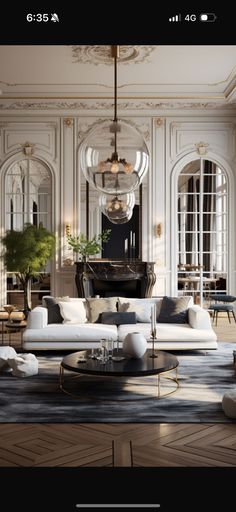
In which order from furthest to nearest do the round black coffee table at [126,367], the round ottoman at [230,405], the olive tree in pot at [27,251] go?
the olive tree in pot at [27,251], the round black coffee table at [126,367], the round ottoman at [230,405]

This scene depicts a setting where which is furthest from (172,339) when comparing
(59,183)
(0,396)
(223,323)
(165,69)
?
(59,183)

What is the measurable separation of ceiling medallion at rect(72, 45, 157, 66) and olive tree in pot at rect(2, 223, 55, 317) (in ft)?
8.28

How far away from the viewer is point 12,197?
828 cm

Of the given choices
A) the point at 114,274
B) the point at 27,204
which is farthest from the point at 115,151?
the point at 27,204

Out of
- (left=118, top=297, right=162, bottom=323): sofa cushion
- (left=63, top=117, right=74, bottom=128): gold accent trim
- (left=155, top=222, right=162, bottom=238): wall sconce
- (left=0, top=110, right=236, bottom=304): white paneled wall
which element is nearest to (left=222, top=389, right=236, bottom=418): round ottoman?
(left=118, top=297, right=162, bottom=323): sofa cushion

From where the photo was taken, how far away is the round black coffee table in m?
3.47

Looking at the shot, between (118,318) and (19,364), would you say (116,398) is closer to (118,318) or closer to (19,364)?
(19,364)

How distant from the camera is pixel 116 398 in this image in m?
3.60

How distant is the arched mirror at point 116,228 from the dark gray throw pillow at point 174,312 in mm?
2526

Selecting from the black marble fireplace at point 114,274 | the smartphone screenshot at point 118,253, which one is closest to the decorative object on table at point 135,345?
the smartphone screenshot at point 118,253

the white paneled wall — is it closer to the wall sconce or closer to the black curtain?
the wall sconce

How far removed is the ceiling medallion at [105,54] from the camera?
224 inches
